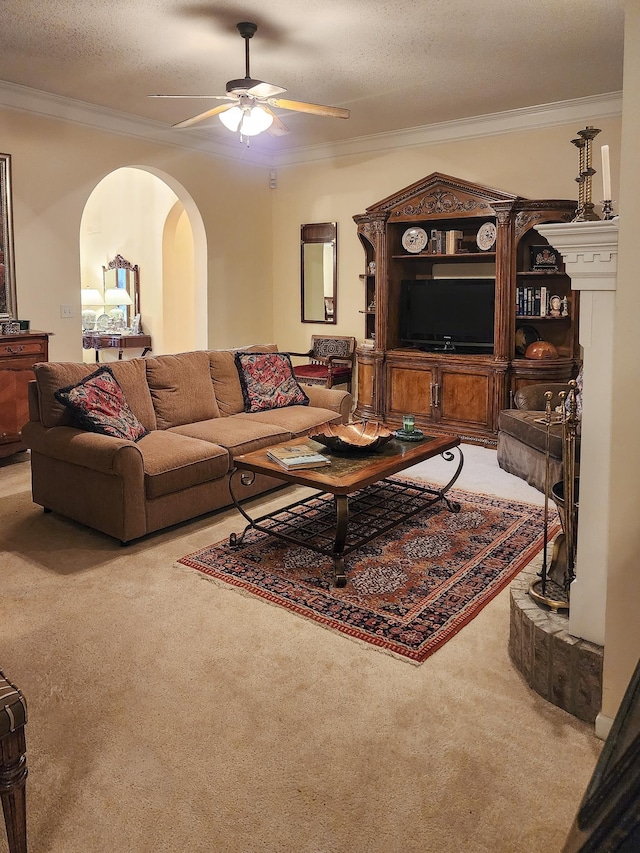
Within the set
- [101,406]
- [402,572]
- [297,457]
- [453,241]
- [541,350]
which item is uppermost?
[453,241]

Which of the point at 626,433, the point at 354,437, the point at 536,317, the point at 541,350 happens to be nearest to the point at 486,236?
the point at 536,317

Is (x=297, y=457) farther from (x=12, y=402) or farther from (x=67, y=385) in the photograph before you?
(x=12, y=402)

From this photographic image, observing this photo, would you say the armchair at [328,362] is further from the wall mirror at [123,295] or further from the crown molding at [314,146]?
the wall mirror at [123,295]

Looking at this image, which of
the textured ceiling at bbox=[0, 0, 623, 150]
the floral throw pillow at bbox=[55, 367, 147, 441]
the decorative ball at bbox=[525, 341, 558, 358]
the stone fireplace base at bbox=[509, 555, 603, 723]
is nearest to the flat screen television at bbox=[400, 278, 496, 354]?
the decorative ball at bbox=[525, 341, 558, 358]

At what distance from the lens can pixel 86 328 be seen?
898 cm

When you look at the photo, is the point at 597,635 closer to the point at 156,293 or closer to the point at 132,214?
the point at 156,293

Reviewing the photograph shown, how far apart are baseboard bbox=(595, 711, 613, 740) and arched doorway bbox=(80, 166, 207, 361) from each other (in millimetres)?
6983

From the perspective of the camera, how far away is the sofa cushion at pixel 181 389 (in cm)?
444

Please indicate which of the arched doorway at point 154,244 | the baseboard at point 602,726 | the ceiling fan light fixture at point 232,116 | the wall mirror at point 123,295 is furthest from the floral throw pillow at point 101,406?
the wall mirror at point 123,295

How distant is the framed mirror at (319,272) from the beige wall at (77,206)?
62cm

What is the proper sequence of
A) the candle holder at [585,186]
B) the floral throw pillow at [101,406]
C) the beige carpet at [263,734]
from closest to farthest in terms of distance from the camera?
the beige carpet at [263,734] → the candle holder at [585,186] → the floral throw pillow at [101,406]

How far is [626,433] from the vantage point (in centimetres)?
184

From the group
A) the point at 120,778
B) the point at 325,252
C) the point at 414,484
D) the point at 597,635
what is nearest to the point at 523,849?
the point at 597,635

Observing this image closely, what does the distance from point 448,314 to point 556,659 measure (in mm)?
4545
